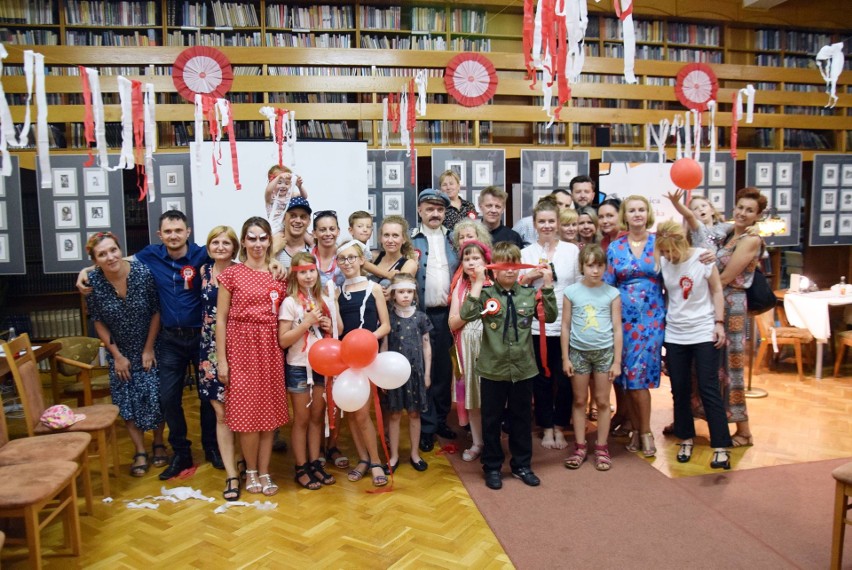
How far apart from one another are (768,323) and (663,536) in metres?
3.43

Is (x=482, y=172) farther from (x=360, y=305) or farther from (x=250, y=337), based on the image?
(x=250, y=337)

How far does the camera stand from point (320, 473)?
10.4 feet

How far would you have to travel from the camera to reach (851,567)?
229 cm

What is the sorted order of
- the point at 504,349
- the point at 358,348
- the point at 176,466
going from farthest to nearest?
1. the point at 176,466
2. the point at 504,349
3. the point at 358,348

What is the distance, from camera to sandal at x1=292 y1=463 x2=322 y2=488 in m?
3.10

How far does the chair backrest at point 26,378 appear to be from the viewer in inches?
108

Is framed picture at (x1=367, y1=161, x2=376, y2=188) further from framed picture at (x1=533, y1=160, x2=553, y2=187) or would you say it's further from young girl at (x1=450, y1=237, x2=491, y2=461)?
young girl at (x1=450, y1=237, x2=491, y2=461)

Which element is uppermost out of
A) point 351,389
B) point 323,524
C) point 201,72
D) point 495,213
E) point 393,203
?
point 201,72

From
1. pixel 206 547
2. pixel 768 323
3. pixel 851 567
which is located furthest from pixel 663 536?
pixel 768 323

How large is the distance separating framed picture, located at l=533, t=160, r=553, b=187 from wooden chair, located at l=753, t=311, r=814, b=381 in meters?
2.18

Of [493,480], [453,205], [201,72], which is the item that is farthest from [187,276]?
[201,72]

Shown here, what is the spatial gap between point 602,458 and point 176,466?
91.6 inches

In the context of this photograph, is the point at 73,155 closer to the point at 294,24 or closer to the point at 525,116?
the point at 294,24

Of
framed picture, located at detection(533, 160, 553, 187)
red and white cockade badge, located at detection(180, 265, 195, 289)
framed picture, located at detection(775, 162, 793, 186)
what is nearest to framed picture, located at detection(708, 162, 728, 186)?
framed picture, located at detection(775, 162, 793, 186)
